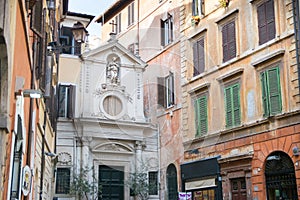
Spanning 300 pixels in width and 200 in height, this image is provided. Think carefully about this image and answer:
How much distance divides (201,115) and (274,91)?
4212mm

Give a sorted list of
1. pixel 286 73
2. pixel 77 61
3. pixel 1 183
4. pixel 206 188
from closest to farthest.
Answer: pixel 1 183 → pixel 286 73 → pixel 206 188 → pixel 77 61

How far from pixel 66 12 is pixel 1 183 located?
16.4m

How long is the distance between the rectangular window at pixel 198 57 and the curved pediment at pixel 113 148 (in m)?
A: 4.35

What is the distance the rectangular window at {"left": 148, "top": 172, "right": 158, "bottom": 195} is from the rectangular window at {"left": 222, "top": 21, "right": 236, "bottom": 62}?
6.32m

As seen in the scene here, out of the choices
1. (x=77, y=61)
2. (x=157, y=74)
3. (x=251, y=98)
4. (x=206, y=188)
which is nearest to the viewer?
(x=251, y=98)

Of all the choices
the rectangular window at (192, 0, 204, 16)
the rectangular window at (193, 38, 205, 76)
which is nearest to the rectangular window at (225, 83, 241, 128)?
the rectangular window at (193, 38, 205, 76)

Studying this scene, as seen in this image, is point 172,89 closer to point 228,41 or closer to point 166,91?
point 166,91

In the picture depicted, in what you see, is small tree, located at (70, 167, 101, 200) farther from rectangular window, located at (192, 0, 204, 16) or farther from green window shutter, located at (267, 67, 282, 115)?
green window shutter, located at (267, 67, 282, 115)

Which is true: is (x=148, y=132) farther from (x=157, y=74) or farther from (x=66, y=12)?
(x=66, y=12)

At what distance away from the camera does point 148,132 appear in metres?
21.8

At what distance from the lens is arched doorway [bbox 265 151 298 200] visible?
14.7 metres

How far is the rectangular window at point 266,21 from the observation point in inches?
629

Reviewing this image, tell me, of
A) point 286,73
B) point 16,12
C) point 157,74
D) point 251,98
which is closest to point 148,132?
point 157,74

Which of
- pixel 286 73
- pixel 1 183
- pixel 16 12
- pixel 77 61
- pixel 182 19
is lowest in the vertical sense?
pixel 1 183
